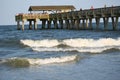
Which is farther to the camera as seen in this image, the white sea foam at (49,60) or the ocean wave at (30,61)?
the white sea foam at (49,60)

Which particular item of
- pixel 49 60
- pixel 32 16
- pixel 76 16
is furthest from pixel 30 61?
pixel 32 16

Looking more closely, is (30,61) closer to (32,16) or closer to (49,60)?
(49,60)

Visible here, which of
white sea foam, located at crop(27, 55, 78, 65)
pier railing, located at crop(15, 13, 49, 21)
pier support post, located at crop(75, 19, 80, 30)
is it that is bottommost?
pier support post, located at crop(75, 19, 80, 30)

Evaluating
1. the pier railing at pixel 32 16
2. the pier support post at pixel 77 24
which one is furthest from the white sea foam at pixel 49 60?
the pier railing at pixel 32 16

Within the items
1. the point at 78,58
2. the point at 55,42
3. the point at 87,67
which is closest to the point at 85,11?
the point at 55,42

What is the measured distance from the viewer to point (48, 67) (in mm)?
15422

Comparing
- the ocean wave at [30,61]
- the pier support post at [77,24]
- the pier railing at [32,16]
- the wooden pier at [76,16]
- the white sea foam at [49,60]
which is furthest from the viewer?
the pier railing at [32,16]

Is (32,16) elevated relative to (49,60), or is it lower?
lower

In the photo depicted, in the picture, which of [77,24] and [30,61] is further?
[77,24]

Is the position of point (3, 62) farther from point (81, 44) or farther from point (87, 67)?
point (81, 44)

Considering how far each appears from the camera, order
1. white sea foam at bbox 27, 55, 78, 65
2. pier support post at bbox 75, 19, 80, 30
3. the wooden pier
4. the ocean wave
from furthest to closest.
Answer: pier support post at bbox 75, 19, 80, 30, the wooden pier, white sea foam at bbox 27, 55, 78, 65, the ocean wave

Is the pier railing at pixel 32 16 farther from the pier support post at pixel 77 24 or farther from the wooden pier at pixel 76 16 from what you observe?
the pier support post at pixel 77 24

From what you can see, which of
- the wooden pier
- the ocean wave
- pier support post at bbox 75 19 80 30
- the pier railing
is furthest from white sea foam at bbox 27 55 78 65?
the pier railing

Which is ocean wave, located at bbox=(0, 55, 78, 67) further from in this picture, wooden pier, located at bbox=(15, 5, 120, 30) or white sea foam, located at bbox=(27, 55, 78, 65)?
wooden pier, located at bbox=(15, 5, 120, 30)
